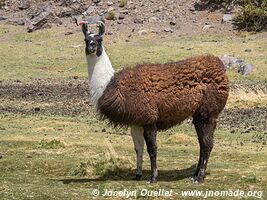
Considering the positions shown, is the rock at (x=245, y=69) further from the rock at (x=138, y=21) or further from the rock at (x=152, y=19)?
the rock at (x=138, y=21)

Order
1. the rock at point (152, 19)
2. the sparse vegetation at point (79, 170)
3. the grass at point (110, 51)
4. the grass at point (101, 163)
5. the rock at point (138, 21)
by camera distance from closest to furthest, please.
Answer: the grass at point (101, 163), the sparse vegetation at point (79, 170), the grass at point (110, 51), the rock at point (138, 21), the rock at point (152, 19)

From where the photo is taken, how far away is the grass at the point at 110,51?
40338 mm

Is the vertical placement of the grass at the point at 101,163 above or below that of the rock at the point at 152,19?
above

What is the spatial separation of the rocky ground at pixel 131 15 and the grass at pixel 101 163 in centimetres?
2993

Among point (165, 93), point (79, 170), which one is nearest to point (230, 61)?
point (79, 170)

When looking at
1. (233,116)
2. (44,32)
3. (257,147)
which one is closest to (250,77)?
(233,116)

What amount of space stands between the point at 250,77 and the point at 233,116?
1098 cm

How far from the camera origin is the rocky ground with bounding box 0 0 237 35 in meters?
52.4

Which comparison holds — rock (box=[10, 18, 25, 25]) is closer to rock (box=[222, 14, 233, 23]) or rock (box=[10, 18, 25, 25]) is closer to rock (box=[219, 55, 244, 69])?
rock (box=[222, 14, 233, 23])

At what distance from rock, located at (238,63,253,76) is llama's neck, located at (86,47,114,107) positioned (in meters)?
24.1

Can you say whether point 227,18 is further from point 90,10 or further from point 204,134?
point 204,134

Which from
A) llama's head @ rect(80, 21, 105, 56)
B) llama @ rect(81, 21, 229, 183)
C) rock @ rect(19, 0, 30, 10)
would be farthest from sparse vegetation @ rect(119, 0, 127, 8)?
llama's head @ rect(80, 21, 105, 56)

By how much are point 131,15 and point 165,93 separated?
4242cm

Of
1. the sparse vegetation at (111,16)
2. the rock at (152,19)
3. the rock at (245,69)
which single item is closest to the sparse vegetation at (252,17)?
the rock at (152,19)
